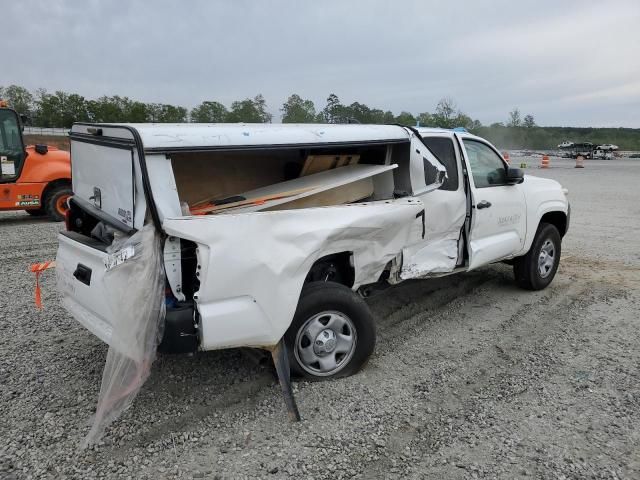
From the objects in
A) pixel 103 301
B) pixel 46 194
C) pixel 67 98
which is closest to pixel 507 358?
pixel 103 301

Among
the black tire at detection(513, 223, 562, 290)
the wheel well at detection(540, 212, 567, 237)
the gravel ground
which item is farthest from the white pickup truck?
the wheel well at detection(540, 212, 567, 237)

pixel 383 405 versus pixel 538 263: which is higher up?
pixel 538 263

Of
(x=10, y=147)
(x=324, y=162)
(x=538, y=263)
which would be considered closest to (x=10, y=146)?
(x=10, y=147)

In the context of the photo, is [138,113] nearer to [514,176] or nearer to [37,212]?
[37,212]

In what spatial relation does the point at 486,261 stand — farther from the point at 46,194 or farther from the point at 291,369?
the point at 46,194

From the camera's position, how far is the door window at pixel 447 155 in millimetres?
4977

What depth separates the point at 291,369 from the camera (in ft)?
12.1

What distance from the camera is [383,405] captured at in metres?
3.57

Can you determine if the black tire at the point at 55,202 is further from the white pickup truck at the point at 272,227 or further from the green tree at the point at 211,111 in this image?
the green tree at the point at 211,111

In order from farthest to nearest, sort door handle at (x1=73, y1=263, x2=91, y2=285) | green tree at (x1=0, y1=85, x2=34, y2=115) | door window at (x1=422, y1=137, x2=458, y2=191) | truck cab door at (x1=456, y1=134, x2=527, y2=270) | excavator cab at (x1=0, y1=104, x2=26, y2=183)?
green tree at (x1=0, y1=85, x2=34, y2=115) → excavator cab at (x1=0, y1=104, x2=26, y2=183) → truck cab door at (x1=456, y1=134, x2=527, y2=270) → door window at (x1=422, y1=137, x2=458, y2=191) → door handle at (x1=73, y1=263, x2=91, y2=285)

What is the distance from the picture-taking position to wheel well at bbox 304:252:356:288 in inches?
158

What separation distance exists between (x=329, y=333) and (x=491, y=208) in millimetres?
2496

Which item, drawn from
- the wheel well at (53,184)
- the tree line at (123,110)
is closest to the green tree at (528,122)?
the tree line at (123,110)

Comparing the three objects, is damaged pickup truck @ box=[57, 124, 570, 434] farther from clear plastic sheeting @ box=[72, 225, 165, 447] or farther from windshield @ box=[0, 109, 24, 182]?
windshield @ box=[0, 109, 24, 182]
